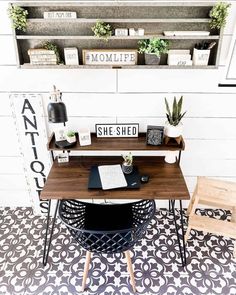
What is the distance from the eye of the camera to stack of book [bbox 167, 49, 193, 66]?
1.96 meters

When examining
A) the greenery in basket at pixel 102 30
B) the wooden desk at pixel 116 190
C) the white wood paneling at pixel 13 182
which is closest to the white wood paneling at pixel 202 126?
the wooden desk at pixel 116 190

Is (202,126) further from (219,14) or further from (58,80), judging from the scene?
(58,80)

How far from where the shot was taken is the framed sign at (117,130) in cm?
228

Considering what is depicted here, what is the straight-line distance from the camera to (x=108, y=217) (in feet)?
6.64

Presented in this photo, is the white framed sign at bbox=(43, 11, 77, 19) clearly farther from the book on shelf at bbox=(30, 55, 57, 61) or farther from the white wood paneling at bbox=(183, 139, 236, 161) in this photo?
the white wood paneling at bbox=(183, 139, 236, 161)

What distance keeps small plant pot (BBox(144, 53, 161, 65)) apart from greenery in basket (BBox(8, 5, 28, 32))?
2.97 ft

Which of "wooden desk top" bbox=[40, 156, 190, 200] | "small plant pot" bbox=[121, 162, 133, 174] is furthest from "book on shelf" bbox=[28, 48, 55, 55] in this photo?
"small plant pot" bbox=[121, 162, 133, 174]

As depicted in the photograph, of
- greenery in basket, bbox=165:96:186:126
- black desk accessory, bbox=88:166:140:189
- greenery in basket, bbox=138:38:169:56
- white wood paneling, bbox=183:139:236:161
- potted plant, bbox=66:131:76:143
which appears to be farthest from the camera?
white wood paneling, bbox=183:139:236:161

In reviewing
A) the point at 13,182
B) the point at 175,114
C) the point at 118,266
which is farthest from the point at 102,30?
the point at 118,266

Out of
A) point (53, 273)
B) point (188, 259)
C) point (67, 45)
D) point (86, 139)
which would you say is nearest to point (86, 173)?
point (86, 139)

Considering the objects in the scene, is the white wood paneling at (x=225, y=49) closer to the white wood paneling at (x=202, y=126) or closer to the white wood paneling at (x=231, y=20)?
the white wood paneling at (x=231, y=20)

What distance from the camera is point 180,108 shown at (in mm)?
2119

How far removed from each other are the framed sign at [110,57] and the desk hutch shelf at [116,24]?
7 centimetres

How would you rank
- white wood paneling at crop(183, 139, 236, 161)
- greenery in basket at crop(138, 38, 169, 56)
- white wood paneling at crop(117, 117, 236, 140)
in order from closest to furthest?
greenery in basket at crop(138, 38, 169, 56)
white wood paneling at crop(117, 117, 236, 140)
white wood paneling at crop(183, 139, 236, 161)
